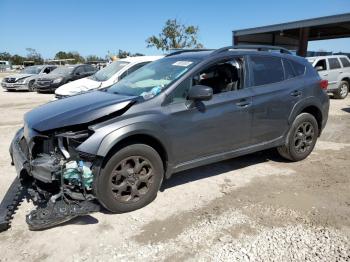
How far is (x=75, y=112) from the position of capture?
387 cm

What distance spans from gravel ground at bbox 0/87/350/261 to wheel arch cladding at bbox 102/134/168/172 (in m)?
0.60

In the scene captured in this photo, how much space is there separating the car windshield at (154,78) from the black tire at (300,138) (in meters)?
2.06

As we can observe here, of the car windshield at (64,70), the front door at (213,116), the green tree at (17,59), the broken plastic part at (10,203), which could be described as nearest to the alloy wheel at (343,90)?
the front door at (213,116)

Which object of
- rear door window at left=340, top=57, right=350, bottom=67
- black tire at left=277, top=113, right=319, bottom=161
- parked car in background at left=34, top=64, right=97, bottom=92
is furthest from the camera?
parked car in background at left=34, top=64, right=97, bottom=92

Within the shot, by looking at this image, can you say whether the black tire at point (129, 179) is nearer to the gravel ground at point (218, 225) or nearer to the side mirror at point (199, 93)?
the gravel ground at point (218, 225)

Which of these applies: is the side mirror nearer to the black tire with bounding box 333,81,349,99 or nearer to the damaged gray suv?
the damaged gray suv

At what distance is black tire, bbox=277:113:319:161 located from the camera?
18.0 feet

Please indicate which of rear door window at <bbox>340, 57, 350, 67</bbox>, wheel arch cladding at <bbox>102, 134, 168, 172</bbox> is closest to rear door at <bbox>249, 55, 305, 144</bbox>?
wheel arch cladding at <bbox>102, 134, 168, 172</bbox>

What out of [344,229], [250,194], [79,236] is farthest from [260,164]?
[79,236]

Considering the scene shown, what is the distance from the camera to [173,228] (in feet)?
12.0

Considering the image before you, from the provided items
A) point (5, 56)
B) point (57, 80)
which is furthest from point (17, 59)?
point (57, 80)

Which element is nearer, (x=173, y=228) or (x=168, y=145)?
(x=173, y=228)

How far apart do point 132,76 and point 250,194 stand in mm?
2428

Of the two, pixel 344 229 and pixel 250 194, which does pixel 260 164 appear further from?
pixel 344 229
